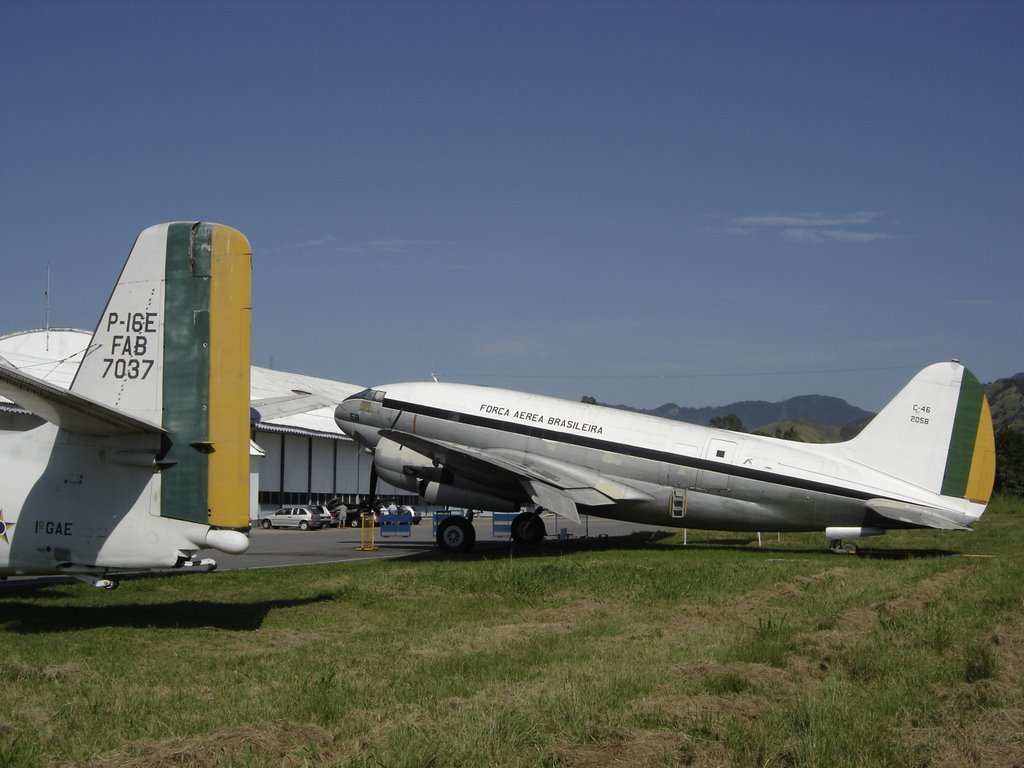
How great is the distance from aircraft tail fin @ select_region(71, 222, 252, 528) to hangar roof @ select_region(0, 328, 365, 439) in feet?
93.7

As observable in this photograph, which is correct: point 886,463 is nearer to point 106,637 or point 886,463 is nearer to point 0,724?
point 106,637

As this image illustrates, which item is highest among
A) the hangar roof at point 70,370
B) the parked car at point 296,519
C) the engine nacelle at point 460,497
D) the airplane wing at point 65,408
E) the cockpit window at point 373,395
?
the hangar roof at point 70,370

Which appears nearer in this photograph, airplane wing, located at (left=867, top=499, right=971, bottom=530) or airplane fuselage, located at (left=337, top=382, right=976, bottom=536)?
airplane wing, located at (left=867, top=499, right=971, bottom=530)

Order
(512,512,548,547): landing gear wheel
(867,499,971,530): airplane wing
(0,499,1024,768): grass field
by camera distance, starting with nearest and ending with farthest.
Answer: (0,499,1024,768): grass field < (867,499,971,530): airplane wing < (512,512,548,547): landing gear wheel

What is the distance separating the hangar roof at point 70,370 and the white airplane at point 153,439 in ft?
92.8

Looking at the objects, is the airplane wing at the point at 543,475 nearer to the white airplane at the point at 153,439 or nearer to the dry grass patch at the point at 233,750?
the white airplane at the point at 153,439

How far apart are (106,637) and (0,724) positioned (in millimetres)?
5003

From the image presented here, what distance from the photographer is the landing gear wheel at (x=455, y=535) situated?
27.1 meters

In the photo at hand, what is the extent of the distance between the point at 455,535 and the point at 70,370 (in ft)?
110

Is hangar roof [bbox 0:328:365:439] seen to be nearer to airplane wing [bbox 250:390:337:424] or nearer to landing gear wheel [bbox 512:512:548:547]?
landing gear wheel [bbox 512:512:548:547]

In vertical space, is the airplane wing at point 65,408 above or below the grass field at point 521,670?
above

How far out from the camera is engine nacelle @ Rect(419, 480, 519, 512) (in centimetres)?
2678

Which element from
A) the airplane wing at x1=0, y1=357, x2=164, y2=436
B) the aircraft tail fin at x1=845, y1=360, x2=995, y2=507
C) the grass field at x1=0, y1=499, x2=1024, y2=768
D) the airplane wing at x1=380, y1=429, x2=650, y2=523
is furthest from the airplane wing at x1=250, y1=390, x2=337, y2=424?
the aircraft tail fin at x1=845, y1=360, x2=995, y2=507

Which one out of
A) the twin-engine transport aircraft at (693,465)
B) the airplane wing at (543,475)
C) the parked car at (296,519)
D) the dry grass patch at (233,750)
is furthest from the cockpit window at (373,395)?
the parked car at (296,519)
